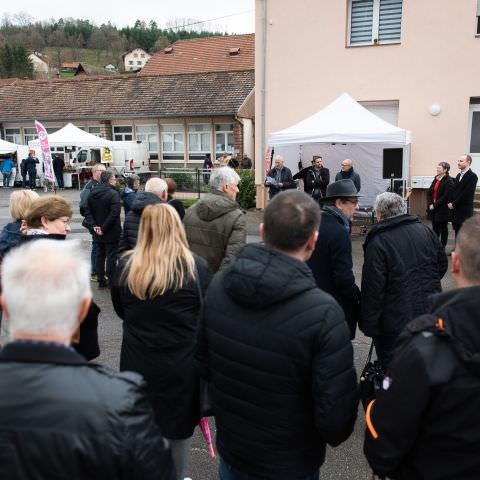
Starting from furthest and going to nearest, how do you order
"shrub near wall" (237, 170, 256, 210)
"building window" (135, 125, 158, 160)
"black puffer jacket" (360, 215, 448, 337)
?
"building window" (135, 125, 158, 160) < "shrub near wall" (237, 170, 256, 210) < "black puffer jacket" (360, 215, 448, 337)

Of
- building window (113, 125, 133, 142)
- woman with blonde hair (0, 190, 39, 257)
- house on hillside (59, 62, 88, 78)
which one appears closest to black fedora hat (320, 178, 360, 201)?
woman with blonde hair (0, 190, 39, 257)

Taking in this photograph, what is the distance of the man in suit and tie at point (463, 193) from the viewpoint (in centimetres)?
883

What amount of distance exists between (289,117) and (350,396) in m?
13.7

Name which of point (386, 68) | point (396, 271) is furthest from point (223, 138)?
point (396, 271)

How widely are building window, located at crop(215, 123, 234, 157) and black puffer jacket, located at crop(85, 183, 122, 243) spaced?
1994 centimetres

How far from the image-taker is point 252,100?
789 inches

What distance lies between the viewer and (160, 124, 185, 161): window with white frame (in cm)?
2736

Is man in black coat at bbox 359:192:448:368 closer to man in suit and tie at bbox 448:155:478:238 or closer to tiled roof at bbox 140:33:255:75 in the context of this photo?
man in suit and tie at bbox 448:155:478:238

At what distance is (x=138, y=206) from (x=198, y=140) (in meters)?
23.0

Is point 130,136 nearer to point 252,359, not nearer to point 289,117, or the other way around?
point 289,117

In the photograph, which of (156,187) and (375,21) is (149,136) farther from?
(156,187)

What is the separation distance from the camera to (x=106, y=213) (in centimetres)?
702

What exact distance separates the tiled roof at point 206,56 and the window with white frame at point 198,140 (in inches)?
315

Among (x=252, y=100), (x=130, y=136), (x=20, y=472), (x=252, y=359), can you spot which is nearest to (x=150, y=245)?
(x=252, y=359)
